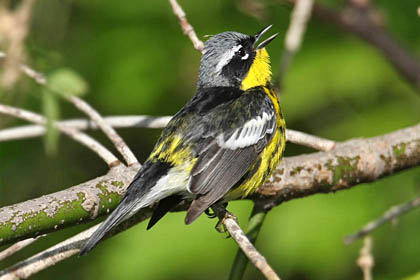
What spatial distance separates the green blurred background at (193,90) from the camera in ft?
15.5

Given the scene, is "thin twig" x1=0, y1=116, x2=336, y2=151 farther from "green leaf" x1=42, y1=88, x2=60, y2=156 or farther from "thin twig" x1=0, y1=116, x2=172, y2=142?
"green leaf" x1=42, y1=88, x2=60, y2=156

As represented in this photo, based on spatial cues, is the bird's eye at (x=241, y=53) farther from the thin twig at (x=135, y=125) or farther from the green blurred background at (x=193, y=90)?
the thin twig at (x=135, y=125)

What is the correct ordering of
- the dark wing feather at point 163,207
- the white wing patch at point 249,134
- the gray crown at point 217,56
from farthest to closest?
the gray crown at point 217,56 < the white wing patch at point 249,134 < the dark wing feather at point 163,207

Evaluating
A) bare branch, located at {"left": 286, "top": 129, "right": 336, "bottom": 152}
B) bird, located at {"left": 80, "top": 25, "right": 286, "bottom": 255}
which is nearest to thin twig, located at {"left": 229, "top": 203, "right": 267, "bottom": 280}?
bird, located at {"left": 80, "top": 25, "right": 286, "bottom": 255}

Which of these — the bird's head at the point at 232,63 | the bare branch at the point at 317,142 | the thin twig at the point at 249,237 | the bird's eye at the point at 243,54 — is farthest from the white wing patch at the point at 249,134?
the bird's eye at the point at 243,54

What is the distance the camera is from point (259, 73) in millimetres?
4555

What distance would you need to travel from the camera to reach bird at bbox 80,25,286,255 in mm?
3564

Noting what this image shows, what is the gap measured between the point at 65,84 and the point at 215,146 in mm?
959

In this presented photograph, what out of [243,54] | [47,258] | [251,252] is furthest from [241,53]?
[251,252]

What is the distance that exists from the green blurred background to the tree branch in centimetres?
77

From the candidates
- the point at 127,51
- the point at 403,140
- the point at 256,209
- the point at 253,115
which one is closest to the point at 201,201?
the point at 256,209

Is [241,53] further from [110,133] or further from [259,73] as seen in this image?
[110,133]

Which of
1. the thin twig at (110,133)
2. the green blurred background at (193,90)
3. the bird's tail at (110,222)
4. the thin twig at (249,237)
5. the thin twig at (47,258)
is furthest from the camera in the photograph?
the green blurred background at (193,90)

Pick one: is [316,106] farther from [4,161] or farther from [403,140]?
[4,161]
